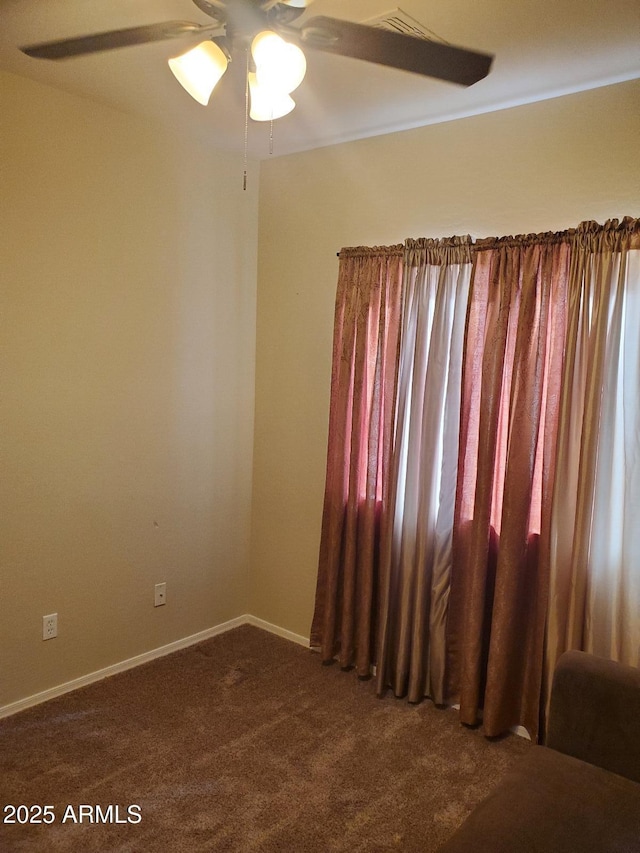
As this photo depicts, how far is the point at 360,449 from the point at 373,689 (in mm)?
1126

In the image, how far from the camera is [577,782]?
1.70 metres

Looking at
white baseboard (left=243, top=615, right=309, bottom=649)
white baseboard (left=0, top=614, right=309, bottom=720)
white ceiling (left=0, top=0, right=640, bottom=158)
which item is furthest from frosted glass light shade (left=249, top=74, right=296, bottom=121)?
white baseboard (left=243, top=615, right=309, bottom=649)

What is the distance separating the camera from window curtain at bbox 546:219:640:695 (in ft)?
7.64

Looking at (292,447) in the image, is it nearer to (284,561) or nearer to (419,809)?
(284,561)

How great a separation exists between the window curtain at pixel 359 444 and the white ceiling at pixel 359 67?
1.99 feet

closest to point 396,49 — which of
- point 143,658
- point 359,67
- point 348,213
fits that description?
point 359,67

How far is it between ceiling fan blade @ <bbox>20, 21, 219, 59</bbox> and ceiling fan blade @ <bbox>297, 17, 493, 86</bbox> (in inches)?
10.4

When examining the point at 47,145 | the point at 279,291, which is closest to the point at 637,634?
the point at 279,291

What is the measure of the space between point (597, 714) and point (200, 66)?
82.1 inches

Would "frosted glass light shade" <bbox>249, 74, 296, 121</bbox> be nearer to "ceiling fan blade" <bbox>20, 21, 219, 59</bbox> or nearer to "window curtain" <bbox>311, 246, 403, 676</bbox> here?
"ceiling fan blade" <bbox>20, 21, 219, 59</bbox>

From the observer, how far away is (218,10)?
1513 millimetres

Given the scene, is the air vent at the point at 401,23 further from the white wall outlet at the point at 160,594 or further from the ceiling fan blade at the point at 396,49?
the white wall outlet at the point at 160,594

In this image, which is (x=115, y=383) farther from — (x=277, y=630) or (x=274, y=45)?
(x=274, y=45)

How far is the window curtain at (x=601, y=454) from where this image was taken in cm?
233
